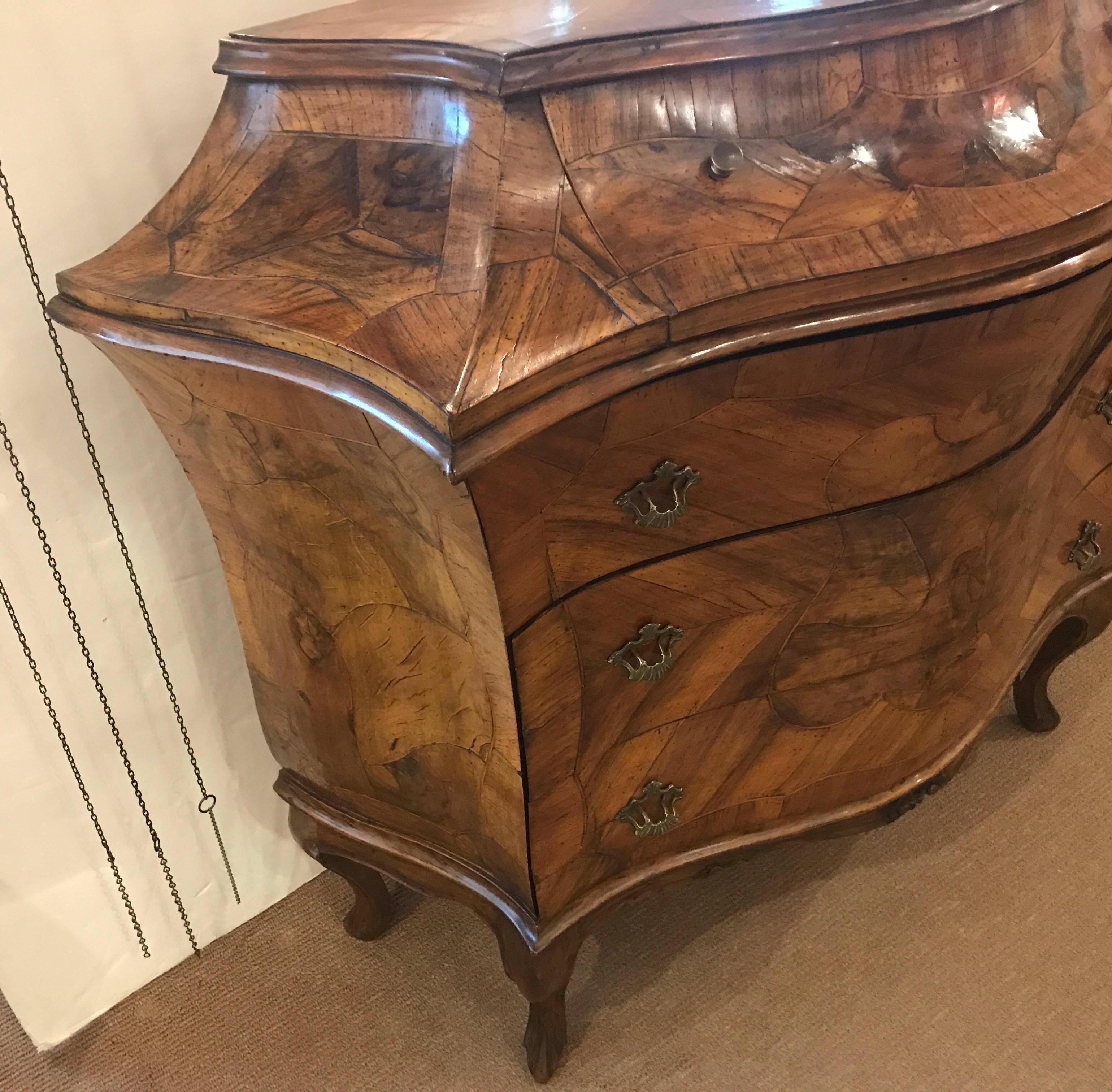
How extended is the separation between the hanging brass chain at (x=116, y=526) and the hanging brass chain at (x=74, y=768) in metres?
0.12

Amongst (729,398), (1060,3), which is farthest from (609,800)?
(1060,3)

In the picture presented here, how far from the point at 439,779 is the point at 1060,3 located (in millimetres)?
919

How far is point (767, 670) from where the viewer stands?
0.96 metres

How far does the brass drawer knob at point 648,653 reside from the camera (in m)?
0.86

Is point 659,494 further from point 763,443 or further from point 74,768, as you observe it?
point 74,768

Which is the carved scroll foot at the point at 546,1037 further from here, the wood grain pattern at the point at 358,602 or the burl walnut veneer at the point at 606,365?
the wood grain pattern at the point at 358,602

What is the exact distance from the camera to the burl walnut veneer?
67 cm

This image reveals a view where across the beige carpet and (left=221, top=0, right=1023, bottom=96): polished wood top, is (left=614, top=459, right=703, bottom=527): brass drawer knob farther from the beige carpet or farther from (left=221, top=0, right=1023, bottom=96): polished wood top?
the beige carpet

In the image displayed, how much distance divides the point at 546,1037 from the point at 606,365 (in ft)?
2.94

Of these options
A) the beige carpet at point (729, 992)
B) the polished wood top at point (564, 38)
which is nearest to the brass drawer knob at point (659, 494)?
the polished wood top at point (564, 38)

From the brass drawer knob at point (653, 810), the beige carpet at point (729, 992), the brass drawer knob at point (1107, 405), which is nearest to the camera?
the brass drawer knob at point (653, 810)

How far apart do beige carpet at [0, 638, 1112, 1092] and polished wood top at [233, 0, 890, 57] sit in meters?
1.15

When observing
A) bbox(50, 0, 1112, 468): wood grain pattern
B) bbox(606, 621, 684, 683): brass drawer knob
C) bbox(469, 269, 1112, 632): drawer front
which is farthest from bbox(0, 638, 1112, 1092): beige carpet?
bbox(50, 0, 1112, 468): wood grain pattern

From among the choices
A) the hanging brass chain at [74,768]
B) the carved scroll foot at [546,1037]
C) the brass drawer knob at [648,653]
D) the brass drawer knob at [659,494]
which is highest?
the brass drawer knob at [659,494]
